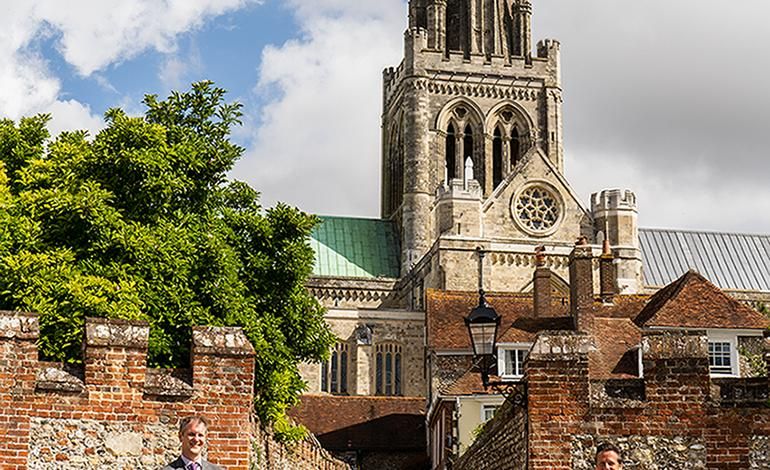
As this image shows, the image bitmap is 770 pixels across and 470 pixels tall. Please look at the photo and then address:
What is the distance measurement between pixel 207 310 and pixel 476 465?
5825 mm

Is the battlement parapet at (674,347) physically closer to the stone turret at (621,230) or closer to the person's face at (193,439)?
the person's face at (193,439)

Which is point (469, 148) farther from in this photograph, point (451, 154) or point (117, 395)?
point (117, 395)

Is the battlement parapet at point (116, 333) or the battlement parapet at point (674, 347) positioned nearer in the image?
the battlement parapet at point (116, 333)

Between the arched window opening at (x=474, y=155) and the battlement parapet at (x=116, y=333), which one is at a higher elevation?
the arched window opening at (x=474, y=155)

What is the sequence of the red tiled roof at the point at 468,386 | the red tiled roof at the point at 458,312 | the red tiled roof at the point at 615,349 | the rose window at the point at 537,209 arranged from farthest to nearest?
the rose window at the point at 537,209, the red tiled roof at the point at 458,312, the red tiled roof at the point at 468,386, the red tiled roof at the point at 615,349

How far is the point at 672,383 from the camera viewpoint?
1228 centimetres

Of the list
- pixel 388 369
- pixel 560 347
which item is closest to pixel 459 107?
pixel 388 369

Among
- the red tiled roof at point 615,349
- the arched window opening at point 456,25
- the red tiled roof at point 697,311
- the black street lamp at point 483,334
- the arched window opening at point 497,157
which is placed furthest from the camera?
the arched window opening at point 456,25

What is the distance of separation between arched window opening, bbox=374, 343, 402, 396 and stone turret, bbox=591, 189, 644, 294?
11210mm

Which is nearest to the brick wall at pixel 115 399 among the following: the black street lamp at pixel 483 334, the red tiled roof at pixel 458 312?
the black street lamp at pixel 483 334

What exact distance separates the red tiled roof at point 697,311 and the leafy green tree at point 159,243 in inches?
330

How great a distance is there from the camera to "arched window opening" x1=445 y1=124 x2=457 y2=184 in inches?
2817

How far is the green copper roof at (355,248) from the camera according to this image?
226 ft

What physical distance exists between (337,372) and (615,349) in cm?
3713
